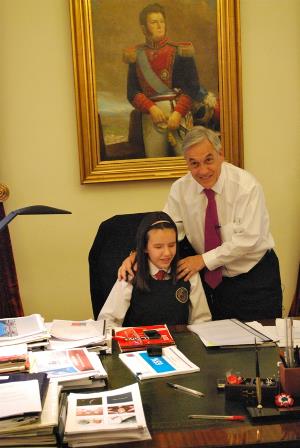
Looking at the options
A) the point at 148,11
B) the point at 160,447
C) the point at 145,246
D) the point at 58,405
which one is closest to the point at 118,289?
the point at 145,246

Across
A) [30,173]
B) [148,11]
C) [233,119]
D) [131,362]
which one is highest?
[148,11]

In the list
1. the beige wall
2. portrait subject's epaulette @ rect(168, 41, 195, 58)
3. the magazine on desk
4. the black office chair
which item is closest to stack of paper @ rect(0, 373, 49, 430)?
the magazine on desk

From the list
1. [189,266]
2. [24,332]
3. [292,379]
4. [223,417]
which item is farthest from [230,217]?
[223,417]

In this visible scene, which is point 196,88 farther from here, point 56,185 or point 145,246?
point 145,246

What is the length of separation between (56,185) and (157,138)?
→ 690mm

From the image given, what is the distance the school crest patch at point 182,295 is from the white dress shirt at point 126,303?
0.02 meters

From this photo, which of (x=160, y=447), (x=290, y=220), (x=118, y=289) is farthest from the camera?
(x=290, y=220)

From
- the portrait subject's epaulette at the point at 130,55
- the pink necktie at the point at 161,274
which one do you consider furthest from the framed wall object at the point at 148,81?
the pink necktie at the point at 161,274

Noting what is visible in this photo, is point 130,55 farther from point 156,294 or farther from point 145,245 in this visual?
point 156,294

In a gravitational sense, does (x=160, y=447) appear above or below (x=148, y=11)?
below

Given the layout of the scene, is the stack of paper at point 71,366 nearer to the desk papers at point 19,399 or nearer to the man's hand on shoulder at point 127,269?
the desk papers at point 19,399

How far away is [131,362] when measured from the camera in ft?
6.35

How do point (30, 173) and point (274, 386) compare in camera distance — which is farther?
point (30, 173)

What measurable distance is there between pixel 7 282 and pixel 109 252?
98cm
